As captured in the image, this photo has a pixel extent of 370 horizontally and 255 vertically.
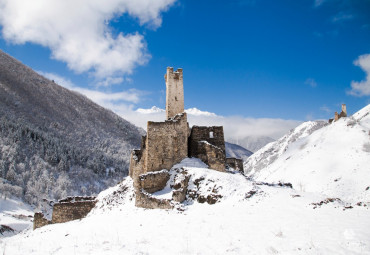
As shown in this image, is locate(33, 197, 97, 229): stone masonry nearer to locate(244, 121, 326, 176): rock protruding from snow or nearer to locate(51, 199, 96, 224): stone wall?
locate(51, 199, 96, 224): stone wall

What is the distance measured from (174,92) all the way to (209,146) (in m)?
8.90

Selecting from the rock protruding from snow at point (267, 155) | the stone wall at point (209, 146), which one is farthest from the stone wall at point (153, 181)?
the rock protruding from snow at point (267, 155)

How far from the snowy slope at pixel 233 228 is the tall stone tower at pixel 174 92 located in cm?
1185

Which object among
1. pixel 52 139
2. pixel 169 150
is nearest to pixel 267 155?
pixel 52 139

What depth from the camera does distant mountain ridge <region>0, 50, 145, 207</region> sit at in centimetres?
8981

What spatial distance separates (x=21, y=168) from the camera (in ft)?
294

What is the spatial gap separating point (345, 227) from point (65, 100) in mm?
176121

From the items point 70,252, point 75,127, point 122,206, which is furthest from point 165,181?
point 75,127

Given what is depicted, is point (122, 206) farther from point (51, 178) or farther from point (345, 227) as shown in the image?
point (51, 178)

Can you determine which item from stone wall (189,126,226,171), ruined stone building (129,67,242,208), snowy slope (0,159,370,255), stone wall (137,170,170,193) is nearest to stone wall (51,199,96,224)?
ruined stone building (129,67,242,208)

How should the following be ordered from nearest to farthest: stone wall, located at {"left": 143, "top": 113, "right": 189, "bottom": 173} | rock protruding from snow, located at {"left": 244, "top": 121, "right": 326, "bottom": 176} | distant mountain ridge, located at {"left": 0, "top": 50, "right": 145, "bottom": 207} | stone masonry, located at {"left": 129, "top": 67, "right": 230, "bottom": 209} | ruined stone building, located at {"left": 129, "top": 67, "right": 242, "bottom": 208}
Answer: stone masonry, located at {"left": 129, "top": 67, "right": 230, "bottom": 209}
ruined stone building, located at {"left": 129, "top": 67, "right": 242, "bottom": 208}
stone wall, located at {"left": 143, "top": 113, "right": 189, "bottom": 173}
distant mountain ridge, located at {"left": 0, "top": 50, "right": 145, "bottom": 207}
rock protruding from snow, located at {"left": 244, "top": 121, "right": 326, "bottom": 176}

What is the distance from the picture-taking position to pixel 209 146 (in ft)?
76.3

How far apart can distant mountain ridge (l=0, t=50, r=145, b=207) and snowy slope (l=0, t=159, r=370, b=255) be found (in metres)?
71.6

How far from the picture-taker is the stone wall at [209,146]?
75.5ft
